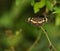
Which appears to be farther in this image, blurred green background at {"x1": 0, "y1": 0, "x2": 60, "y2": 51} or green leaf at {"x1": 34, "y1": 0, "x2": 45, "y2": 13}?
blurred green background at {"x1": 0, "y1": 0, "x2": 60, "y2": 51}

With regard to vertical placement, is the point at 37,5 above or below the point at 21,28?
above

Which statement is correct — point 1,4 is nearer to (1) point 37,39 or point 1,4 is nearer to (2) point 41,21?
(1) point 37,39

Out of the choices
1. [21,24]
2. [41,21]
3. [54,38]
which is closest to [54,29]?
[54,38]

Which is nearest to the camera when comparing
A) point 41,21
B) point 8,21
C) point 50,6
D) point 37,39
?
point 41,21

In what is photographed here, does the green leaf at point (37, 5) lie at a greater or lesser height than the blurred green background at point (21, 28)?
greater

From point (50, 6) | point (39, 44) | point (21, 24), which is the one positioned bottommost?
point (39, 44)

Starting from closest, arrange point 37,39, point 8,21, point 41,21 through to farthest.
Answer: point 41,21 → point 37,39 → point 8,21

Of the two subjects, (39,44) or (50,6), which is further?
(39,44)

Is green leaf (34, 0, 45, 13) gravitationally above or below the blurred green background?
above

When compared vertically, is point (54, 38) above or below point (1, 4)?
below

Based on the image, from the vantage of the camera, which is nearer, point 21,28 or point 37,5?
point 37,5

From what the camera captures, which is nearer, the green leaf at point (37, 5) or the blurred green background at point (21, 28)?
the green leaf at point (37, 5)
